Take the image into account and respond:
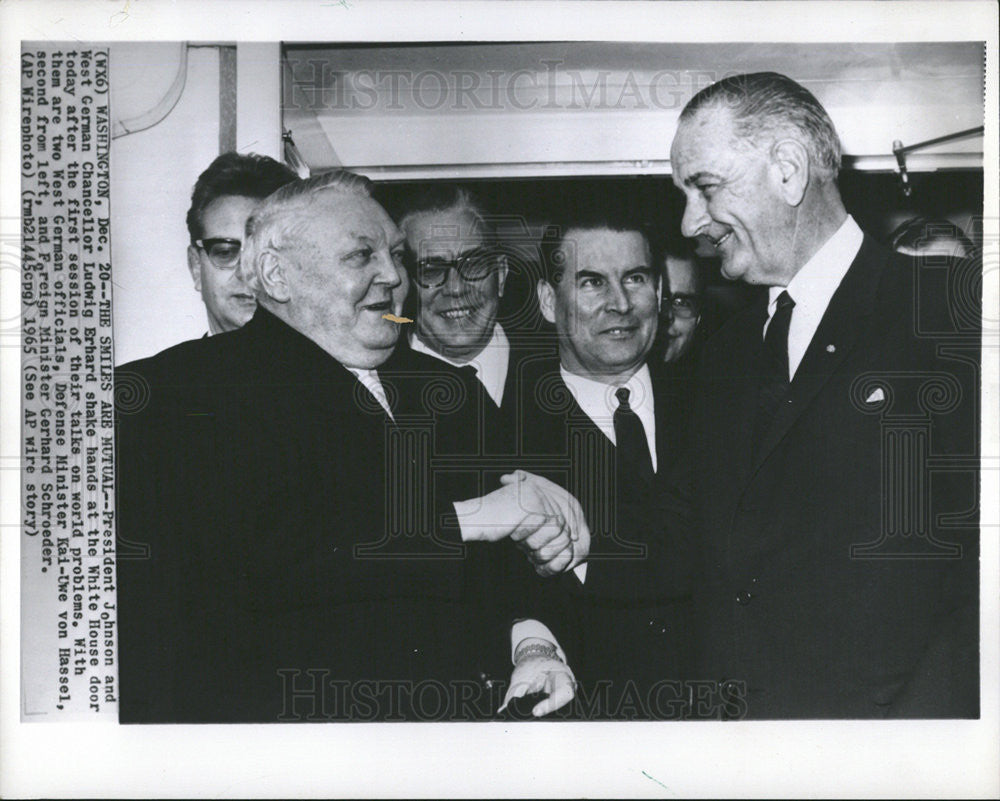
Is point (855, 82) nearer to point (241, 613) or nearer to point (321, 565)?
point (321, 565)

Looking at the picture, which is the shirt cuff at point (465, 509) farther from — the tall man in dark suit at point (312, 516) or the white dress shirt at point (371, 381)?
the white dress shirt at point (371, 381)

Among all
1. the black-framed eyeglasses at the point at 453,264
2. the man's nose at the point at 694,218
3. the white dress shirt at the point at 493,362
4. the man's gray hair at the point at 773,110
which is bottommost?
the white dress shirt at the point at 493,362

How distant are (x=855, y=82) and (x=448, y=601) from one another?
1222mm

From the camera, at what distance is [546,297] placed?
1.60 metres

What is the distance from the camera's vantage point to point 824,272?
160cm

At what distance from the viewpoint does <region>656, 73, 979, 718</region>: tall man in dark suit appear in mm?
1589

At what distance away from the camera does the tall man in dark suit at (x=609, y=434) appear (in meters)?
1.59

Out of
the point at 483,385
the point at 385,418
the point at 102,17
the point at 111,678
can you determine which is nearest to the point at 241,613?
the point at 111,678

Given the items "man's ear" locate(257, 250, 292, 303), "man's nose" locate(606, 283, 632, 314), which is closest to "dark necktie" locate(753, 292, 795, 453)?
"man's nose" locate(606, 283, 632, 314)

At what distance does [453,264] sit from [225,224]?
428 millimetres

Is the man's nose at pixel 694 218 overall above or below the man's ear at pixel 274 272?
above

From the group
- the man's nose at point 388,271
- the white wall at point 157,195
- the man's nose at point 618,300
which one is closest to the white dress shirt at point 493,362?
the man's nose at point 388,271

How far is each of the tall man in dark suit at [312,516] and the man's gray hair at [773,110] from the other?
2.15ft

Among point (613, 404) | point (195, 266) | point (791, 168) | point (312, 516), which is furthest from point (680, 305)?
point (195, 266)
